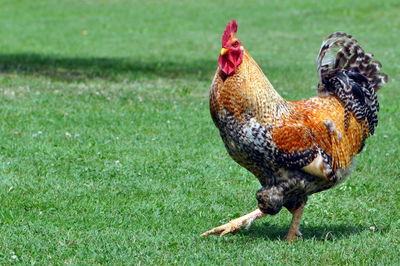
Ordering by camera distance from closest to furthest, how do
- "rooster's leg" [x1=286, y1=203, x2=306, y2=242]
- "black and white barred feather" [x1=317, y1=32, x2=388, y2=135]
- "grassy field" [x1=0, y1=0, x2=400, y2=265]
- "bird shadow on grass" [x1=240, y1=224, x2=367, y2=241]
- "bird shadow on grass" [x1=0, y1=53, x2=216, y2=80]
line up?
"grassy field" [x1=0, y1=0, x2=400, y2=265] → "rooster's leg" [x1=286, y1=203, x2=306, y2=242] → "bird shadow on grass" [x1=240, y1=224, x2=367, y2=241] → "black and white barred feather" [x1=317, y1=32, x2=388, y2=135] → "bird shadow on grass" [x1=0, y1=53, x2=216, y2=80]

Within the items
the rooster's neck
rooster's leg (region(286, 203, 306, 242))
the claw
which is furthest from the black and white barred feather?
the claw

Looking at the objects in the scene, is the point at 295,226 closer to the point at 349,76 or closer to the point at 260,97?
the point at 260,97

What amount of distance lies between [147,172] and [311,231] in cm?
248

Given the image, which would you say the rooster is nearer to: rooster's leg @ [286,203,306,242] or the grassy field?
rooster's leg @ [286,203,306,242]

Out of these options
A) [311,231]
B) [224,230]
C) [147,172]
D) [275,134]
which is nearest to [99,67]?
[147,172]

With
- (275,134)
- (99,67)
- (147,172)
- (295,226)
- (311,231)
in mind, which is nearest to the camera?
(275,134)

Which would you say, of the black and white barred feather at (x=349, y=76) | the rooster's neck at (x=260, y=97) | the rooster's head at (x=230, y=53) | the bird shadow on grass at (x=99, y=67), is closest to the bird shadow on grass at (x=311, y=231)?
the black and white barred feather at (x=349, y=76)

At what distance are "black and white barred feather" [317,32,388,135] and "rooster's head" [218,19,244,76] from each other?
124 centimetres

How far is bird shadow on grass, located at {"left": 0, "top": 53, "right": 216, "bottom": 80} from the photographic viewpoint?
1685 cm

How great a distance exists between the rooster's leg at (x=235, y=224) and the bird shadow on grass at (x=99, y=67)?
9.52m

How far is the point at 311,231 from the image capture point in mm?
7676

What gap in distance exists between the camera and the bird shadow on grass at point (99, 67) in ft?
55.3

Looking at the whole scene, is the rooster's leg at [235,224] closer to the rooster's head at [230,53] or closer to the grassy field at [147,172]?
the grassy field at [147,172]

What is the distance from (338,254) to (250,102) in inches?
60.6
